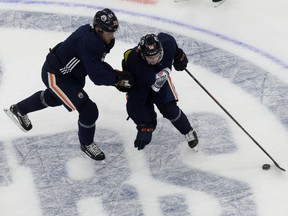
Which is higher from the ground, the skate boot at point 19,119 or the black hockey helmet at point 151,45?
the black hockey helmet at point 151,45

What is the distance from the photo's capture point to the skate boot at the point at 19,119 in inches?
205

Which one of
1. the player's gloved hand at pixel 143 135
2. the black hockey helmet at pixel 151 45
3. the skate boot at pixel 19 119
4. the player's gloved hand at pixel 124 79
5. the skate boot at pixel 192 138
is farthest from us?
the skate boot at pixel 19 119

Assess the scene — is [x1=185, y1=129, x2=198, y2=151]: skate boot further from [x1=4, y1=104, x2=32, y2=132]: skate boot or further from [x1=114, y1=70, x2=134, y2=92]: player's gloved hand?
[x1=4, y1=104, x2=32, y2=132]: skate boot

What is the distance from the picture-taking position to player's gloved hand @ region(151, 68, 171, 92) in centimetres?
475

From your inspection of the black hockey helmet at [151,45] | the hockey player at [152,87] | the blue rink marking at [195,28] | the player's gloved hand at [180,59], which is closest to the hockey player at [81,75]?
the hockey player at [152,87]

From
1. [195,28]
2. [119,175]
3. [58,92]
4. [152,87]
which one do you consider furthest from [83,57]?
[195,28]

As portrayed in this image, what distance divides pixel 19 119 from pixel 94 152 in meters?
0.66

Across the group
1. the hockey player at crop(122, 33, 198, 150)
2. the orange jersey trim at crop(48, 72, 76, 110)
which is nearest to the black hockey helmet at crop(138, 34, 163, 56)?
the hockey player at crop(122, 33, 198, 150)

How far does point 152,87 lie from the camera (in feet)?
15.7

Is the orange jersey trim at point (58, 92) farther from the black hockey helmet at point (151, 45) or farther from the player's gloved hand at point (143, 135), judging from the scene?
the black hockey helmet at point (151, 45)

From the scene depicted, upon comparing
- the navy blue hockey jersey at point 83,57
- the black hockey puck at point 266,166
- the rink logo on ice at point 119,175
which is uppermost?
the navy blue hockey jersey at point 83,57

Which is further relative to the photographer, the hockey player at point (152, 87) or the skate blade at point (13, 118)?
the skate blade at point (13, 118)

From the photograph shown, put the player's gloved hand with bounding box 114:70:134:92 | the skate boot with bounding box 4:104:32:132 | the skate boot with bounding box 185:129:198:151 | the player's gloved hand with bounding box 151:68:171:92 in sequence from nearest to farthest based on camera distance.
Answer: the player's gloved hand with bounding box 114:70:134:92 < the player's gloved hand with bounding box 151:68:171:92 < the skate boot with bounding box 185:129:198:151 < the skate boot with bounding box 4:104:32:132

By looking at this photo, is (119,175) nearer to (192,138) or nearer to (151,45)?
(192,138)
